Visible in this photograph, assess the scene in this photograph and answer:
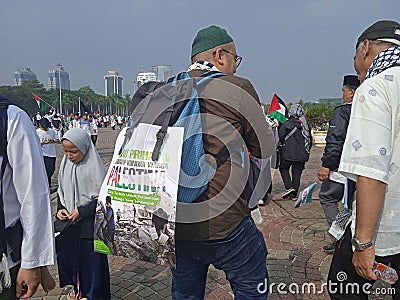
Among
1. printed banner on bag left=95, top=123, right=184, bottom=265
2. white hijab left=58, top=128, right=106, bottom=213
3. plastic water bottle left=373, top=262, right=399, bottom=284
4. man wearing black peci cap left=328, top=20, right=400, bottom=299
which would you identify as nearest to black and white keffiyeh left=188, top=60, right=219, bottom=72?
printed banner on bag left=95, top=123, right=184, bottom=265

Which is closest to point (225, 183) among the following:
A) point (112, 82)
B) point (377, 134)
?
point (377, 134)

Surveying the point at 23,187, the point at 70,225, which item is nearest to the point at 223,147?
the point at 23,187

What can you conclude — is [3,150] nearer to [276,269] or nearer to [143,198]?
[143,198]

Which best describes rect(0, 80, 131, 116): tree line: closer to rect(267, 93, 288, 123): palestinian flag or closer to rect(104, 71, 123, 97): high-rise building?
rect(104, 71, 123, 97): high-rise building

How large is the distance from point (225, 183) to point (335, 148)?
7.27ft

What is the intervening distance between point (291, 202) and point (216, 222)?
15.5 ft

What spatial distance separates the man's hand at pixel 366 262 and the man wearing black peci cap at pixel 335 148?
6.64ft

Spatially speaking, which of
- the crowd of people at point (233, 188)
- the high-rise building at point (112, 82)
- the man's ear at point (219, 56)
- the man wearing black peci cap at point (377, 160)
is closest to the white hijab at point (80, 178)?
the crowd of people at point (233, 188)

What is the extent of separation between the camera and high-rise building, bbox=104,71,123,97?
10607cm

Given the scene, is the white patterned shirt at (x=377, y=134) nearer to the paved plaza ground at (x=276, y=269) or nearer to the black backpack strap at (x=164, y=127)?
the black backpack strap at (x=164, y=127)

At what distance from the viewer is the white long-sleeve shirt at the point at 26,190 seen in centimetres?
165

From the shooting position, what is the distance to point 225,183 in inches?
72.3

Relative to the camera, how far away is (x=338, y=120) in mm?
3635

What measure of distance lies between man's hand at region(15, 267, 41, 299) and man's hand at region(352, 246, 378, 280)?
1.49 meters
